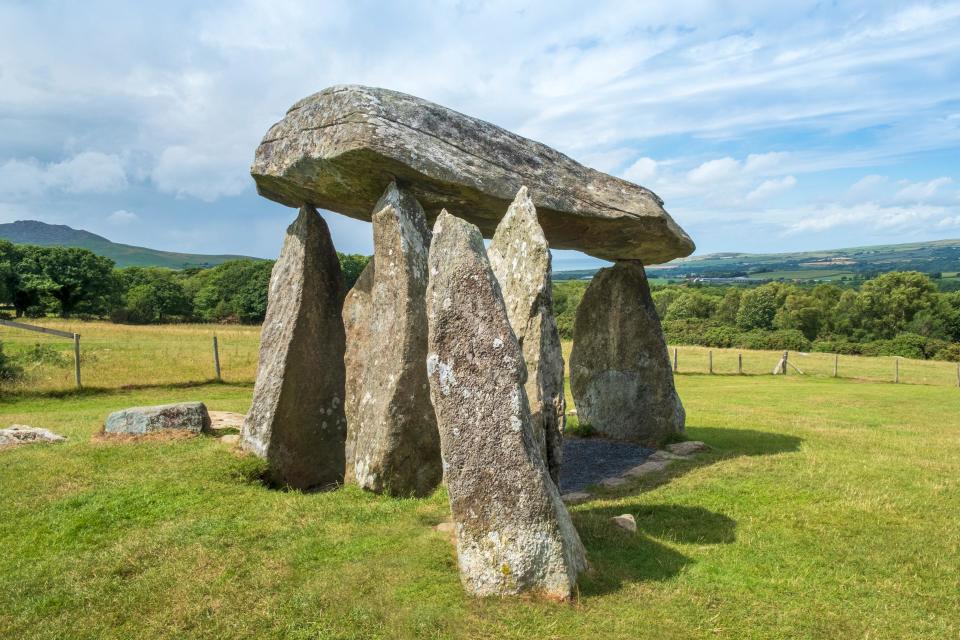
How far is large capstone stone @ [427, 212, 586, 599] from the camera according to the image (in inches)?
255

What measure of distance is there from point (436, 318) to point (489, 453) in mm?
1397

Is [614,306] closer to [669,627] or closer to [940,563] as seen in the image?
[940,563]

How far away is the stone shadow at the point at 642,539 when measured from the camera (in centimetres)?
720

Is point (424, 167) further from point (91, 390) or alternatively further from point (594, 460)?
point (91, 390)

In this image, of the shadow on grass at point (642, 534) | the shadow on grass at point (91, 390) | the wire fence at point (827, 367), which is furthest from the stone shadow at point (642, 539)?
the wire fence at point (827, 367)

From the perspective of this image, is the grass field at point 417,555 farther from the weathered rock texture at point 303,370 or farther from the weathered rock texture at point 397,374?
the weathered rock texture at point 303,370

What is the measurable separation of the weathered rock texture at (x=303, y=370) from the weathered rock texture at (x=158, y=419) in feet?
5.44

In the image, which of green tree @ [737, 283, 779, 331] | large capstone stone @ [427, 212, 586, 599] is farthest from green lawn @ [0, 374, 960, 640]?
green tree @ [737, 283, 779, 331]

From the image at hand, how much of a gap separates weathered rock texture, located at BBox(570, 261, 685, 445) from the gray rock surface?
407 inches

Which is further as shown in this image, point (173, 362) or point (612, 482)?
point (173, 362)

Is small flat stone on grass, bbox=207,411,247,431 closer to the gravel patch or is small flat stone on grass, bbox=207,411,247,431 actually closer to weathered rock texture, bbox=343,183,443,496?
weathered rock texture, bbox=343,183,443,496

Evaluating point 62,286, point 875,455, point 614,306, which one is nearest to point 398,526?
point 614,306

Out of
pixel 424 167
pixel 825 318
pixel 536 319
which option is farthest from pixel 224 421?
pixel 825 318

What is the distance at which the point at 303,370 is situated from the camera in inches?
459
